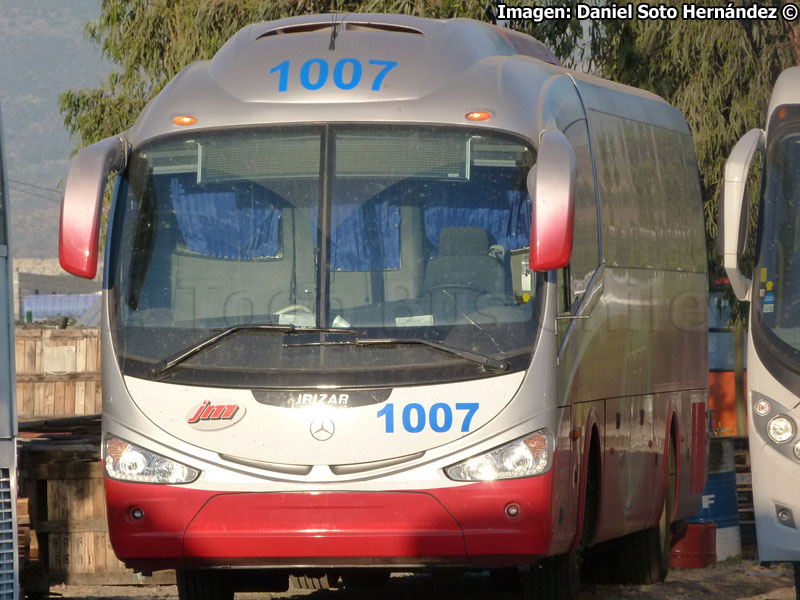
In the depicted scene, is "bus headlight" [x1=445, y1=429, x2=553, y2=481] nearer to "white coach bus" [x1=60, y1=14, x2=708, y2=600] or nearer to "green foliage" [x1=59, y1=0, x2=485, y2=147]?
"white coach bus" [x1=60, y1=14, x2=708, y2=600]

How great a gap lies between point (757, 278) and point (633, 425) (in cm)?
137

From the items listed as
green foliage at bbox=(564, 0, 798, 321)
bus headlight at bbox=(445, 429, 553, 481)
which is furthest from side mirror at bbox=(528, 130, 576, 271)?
green foliage at bbox=(564, 0, 798, 321)

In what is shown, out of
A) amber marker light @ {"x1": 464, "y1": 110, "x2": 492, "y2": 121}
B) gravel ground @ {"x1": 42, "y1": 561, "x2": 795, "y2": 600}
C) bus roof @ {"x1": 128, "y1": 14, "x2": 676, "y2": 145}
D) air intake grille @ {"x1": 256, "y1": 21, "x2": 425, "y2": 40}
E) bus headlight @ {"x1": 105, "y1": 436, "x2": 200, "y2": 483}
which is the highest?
air intake grille @ {"x1": 256, "y1": 21, "x2": 425, "y2": 40}

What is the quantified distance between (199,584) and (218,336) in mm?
1815

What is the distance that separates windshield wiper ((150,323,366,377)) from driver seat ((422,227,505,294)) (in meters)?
0.53

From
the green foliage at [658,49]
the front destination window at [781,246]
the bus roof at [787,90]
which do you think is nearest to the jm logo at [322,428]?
the front destination window at [781,246]

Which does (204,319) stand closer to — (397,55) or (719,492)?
(397,55)

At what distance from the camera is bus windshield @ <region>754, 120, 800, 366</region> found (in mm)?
9836

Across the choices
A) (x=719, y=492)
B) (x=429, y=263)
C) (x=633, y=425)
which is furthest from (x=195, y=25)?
(x=429, y=263)

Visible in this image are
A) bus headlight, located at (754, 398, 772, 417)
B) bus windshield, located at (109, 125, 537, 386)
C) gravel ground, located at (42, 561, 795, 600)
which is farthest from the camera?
gravel ground, located at (42, 561, 795, 600)

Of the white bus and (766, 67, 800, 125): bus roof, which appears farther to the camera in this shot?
(766, 67, 800, 125): bus roof

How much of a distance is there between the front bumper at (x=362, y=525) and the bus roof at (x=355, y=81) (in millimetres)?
2009

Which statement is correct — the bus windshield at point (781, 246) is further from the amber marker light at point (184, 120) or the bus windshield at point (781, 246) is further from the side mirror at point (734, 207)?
the amber marker light at point (184, 120)

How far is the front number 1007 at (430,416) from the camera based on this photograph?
8.13 metres
